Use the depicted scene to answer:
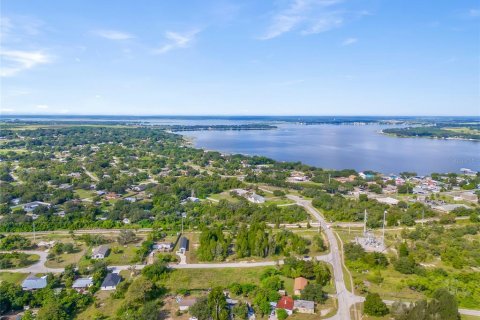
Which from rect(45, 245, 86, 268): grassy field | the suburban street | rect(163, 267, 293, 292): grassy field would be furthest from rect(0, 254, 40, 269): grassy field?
rect(163, 267, 293, 292): grassy field

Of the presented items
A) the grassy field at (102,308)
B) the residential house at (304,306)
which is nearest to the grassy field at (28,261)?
the grassy field at (102,308)

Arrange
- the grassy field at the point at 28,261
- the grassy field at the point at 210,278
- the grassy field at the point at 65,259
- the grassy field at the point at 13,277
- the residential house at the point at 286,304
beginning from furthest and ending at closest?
the grassy field at the point at 65,259
the grassy field at the point at 28,261
the grassy field at the point at 13,277
the grassy field at the point at 210,278
the residential house at the point at 286,304

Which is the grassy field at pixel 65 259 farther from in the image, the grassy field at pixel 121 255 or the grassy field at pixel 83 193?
the grassy field at pixel 83 193

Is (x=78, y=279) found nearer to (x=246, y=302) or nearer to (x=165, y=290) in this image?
(x=165, y=290)

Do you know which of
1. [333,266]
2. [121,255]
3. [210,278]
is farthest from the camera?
[121,255]

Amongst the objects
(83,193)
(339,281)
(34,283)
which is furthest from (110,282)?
(83,193)

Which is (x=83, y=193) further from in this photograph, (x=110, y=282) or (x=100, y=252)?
(x=110, y=282)
